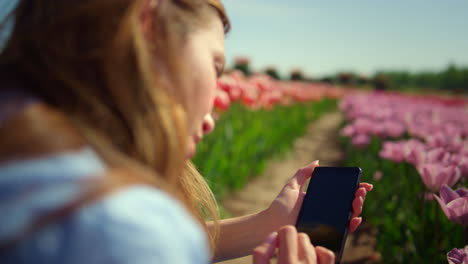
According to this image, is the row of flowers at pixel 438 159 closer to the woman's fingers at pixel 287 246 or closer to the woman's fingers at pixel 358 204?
the woman's fingers at pixel 358 204

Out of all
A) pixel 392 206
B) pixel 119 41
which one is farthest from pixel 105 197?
pixel 392 206

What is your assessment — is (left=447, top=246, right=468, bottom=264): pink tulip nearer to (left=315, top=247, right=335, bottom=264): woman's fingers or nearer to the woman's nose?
(left=315, top=247, right=335, bottom=264): woman's fingers

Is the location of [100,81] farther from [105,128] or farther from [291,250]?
[291,250]

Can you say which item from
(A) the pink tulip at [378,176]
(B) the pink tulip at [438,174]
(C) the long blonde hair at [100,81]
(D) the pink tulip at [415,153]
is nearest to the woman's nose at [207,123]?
(C) the long blonde hair at [100,81]

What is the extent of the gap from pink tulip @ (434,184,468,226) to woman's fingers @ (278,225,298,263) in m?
0.68

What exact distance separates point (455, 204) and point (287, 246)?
713mm

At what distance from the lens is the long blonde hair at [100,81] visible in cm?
58

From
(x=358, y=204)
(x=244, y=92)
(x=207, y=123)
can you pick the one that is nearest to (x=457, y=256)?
(x=358, y=204)

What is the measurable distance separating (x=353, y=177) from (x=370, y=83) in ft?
149

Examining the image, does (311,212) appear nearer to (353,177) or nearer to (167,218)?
(353,177)

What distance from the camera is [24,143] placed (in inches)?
20.0

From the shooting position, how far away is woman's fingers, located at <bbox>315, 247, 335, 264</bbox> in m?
0.80

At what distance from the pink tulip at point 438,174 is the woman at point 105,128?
105 centimetres

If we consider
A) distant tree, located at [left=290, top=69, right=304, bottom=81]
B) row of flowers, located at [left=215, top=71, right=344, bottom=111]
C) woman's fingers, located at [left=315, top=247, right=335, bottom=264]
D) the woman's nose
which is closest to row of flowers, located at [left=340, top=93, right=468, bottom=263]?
woman's fingers, located at [left=315, top=247, right=335, bottom=264]
